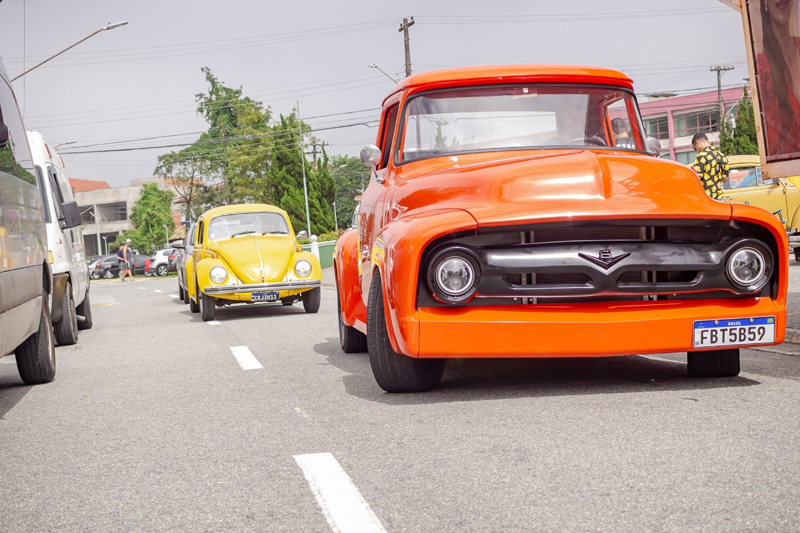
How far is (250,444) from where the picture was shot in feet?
15.6

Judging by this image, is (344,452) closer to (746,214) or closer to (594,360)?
(746,214)

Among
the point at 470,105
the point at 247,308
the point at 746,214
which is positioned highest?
the point at 470,105

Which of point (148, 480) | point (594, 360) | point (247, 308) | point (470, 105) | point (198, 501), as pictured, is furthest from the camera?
point (247, 308)

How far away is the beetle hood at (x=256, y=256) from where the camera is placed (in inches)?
547

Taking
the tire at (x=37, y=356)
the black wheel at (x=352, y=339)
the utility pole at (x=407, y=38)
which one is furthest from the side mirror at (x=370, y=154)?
the utility pole at (x=407, y=38)

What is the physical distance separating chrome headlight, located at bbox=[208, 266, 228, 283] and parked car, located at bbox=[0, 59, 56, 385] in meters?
5.75

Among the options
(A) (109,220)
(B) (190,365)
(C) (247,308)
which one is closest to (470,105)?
(B) (190,365)

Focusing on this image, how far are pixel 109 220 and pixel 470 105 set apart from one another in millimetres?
109447

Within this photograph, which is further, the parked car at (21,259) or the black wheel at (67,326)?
the black wheel at (67,326)

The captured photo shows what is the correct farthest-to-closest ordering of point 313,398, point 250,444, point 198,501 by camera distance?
1. point 313,398
2. point 250,444
3. point 198,501

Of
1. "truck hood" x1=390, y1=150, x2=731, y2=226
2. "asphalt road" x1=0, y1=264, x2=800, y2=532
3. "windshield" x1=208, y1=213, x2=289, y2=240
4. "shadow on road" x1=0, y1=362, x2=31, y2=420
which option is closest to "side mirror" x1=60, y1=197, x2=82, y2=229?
"shadow on road" x1=0, y1=362, x2=31, y2=420

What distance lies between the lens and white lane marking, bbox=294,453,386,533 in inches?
131

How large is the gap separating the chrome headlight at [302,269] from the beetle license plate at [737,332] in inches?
374

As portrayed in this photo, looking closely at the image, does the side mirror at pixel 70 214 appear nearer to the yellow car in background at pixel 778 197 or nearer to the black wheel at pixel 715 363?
the black wheel at pixel 715 363
